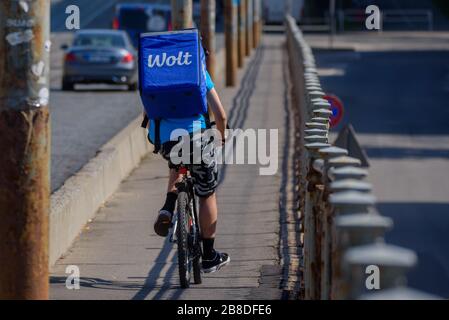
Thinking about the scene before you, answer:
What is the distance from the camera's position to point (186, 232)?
8555mm

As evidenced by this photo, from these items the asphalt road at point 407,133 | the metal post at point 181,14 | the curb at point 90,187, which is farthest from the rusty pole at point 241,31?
the metal post at point 181,14

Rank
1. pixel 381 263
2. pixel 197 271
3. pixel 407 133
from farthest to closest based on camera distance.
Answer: pixel 407 133 → pixel 197 271 → pixel 381 263

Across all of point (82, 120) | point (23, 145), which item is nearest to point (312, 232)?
point (23, 145)

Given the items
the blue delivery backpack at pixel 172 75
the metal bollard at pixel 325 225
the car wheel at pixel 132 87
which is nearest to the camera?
the metal bollard at pixel 325 225

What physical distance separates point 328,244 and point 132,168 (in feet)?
33.3

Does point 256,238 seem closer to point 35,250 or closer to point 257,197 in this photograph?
point 257,197

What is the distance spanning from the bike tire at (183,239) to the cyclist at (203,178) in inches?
8.2

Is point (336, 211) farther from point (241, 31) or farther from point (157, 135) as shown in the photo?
point (241, 31)

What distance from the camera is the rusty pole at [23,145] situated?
615cm

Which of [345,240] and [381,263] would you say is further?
[345,240]

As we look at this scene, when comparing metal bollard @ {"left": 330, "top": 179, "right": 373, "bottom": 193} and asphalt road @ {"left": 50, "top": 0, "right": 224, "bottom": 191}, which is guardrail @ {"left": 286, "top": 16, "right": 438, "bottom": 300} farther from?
asphalt road @ {"left": 50, "top": 0, "right": 224, "bottom": 191}

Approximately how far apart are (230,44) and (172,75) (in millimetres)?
25847

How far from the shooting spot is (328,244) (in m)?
6.09

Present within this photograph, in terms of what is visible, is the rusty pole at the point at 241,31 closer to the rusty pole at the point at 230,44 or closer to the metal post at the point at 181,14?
the rusty pole at the point at 230,44
